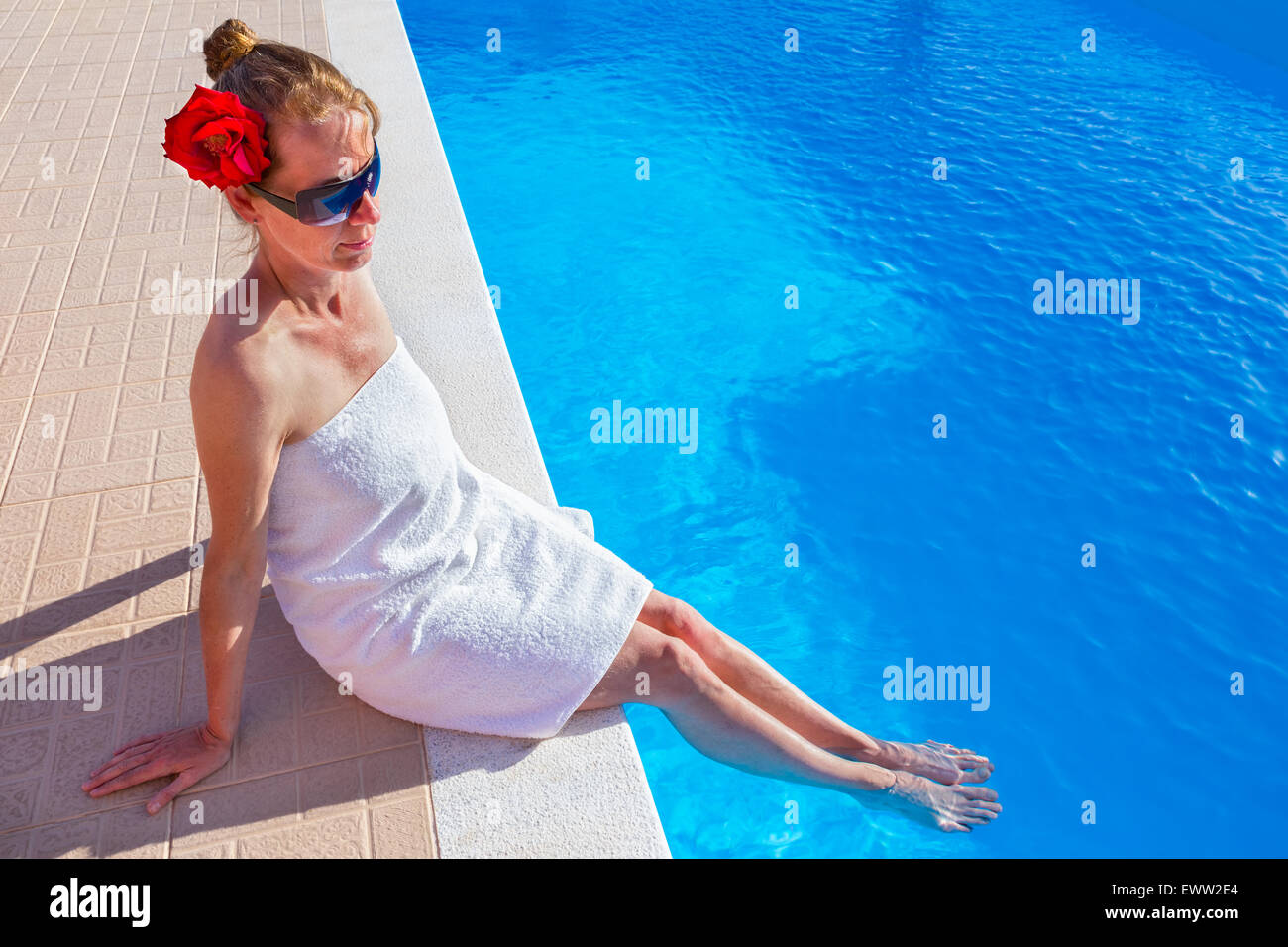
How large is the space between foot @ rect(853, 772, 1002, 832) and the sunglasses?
5.97 feet

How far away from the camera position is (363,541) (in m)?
1.88

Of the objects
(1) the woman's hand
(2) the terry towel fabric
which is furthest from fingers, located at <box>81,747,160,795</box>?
(2) the terry towel fabric

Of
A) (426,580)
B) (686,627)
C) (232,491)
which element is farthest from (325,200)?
(686,627)

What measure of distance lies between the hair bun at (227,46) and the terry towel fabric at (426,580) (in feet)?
2.09

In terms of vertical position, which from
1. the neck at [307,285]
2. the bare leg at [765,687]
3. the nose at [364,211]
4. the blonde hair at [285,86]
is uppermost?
the blonde hair at [285,86]

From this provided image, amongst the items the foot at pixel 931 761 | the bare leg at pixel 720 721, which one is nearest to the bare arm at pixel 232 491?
the bare leg at pixel 720 721

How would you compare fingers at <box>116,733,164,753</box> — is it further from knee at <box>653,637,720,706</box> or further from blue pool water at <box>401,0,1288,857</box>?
blue pool water at <box>401,0,1288,857</box>

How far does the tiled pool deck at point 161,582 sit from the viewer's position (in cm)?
190

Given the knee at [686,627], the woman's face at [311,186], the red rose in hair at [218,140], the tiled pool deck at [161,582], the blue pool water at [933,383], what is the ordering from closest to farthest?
the red rose in hair at [218,140] < the woman's face at [311,186] < the tiled pool deck at [161,582] < the knee at [686,627] < the blue pool water at [933,383]

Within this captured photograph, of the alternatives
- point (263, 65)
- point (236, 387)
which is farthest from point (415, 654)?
point (263, 65)

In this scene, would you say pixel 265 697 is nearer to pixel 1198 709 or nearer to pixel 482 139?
pixel 1198 709

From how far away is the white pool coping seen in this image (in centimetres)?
190

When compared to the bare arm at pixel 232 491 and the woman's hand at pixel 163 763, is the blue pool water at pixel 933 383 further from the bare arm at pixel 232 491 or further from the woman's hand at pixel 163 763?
the bare arm at pixel 232 491

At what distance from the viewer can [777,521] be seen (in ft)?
12.7
